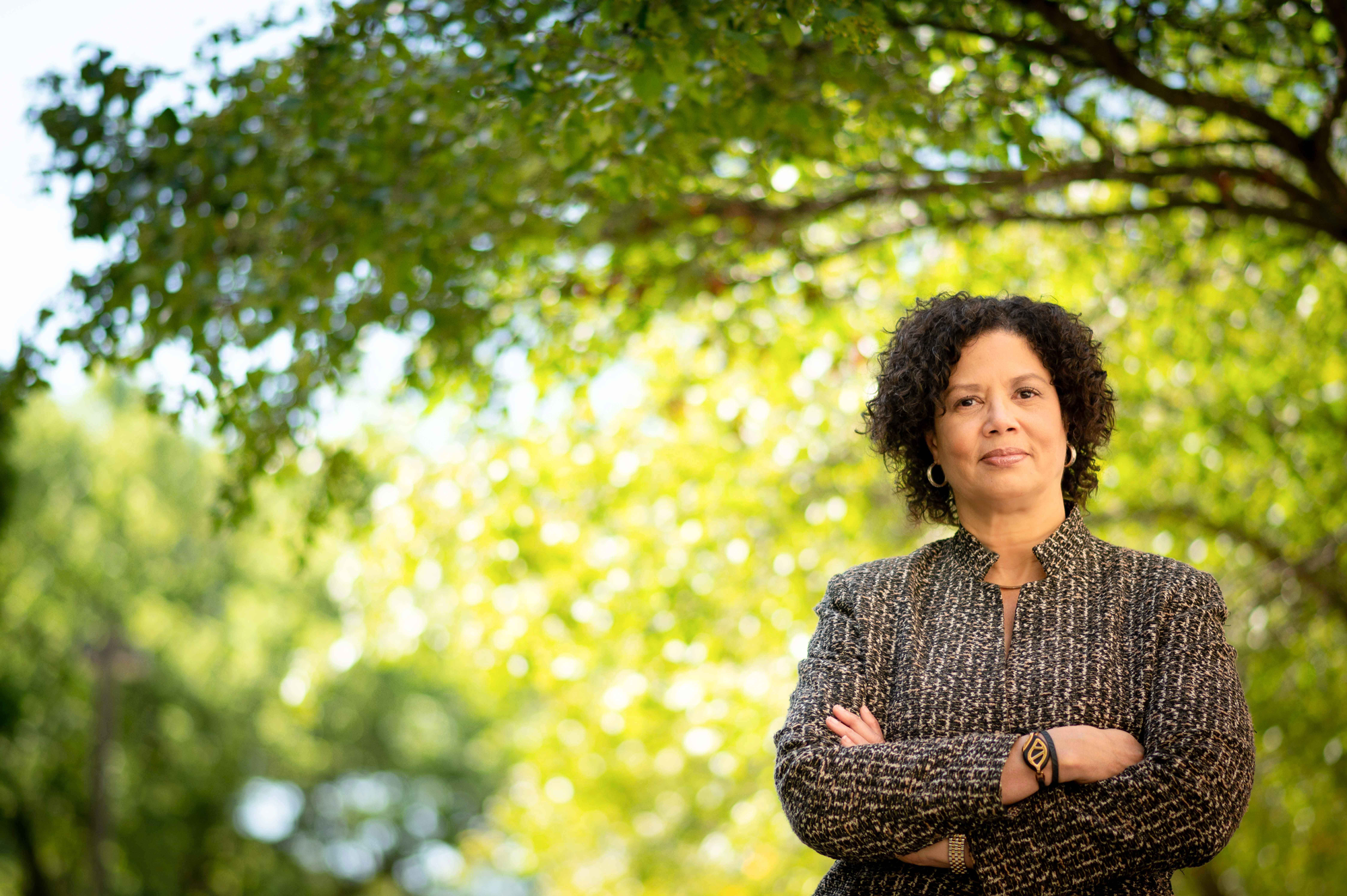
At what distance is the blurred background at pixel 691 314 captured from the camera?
377 centimetres

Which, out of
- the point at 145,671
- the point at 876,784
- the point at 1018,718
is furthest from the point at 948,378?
the point at 145,671

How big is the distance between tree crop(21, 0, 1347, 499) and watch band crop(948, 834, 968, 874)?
72.1 inches

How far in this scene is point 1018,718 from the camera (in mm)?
2021

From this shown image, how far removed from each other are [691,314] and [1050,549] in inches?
175

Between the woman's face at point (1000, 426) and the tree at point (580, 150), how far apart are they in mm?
1004

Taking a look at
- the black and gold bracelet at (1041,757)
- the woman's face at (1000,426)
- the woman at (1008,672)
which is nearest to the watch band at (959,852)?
the woman at (1008,672)

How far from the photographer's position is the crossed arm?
1.88 metres

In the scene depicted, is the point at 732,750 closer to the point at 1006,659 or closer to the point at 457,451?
the point at 457,451

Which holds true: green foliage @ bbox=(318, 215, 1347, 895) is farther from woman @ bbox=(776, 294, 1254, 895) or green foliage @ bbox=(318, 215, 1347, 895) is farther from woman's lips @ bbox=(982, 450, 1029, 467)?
woman's lips @ bbox=(982, 450, 1029, 467)

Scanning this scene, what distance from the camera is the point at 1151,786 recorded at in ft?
6.15

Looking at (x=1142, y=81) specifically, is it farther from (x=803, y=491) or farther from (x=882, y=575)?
(x=803, y=491)

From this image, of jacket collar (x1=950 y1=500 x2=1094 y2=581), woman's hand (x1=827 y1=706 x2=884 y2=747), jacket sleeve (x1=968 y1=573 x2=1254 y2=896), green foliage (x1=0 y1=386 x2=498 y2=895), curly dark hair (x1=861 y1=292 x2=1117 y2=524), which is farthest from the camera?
green foliage (x1=0 y1=386 x2=498 y2=895)

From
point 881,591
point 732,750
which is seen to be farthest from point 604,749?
point 881,591

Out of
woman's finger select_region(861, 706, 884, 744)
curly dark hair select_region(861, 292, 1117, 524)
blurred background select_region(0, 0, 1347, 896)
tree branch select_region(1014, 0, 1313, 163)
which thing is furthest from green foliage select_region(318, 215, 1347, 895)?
woman's finger select_region(861, 706, 884, 744)
